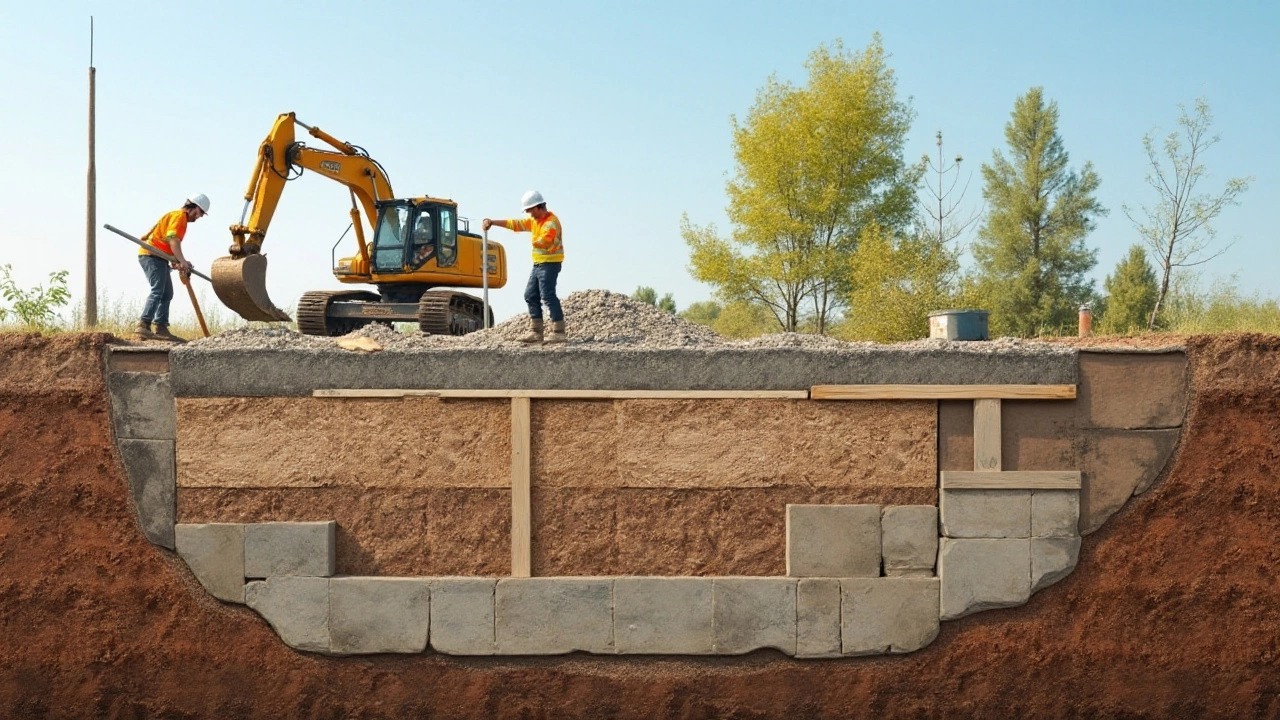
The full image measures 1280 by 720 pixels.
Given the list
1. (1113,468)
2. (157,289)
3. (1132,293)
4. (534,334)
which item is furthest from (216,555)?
(1132,293)

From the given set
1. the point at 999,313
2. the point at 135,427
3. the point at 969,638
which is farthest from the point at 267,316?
the point at 999,313

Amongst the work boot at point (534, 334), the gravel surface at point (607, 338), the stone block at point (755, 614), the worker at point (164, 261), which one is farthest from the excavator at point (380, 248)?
the stone block at point (755, 614)

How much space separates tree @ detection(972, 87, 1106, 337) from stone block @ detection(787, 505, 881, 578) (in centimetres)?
2997

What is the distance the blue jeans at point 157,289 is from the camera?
9.62 meters

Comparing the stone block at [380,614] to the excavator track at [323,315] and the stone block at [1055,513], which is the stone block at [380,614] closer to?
the stone block at [1055,513]

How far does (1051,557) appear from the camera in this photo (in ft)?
22.4

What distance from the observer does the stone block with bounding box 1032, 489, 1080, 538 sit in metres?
6.82

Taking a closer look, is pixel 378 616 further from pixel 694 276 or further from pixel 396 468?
pixel 694 276

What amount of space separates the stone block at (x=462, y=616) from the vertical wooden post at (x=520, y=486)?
227 millimetres

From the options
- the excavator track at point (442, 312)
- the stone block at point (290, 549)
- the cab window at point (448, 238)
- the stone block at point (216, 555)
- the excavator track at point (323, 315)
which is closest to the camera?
the stone block at point (290, 549)

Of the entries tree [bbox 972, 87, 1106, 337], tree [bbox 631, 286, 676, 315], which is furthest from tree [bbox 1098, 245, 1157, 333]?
tree [bbox 631, 286, 676, 315]

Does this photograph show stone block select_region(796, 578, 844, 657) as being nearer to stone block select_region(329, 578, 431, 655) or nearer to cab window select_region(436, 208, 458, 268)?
stone block select_region(329, 578, 431, 655)

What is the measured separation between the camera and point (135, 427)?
715cm

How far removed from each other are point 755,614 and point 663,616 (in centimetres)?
63
